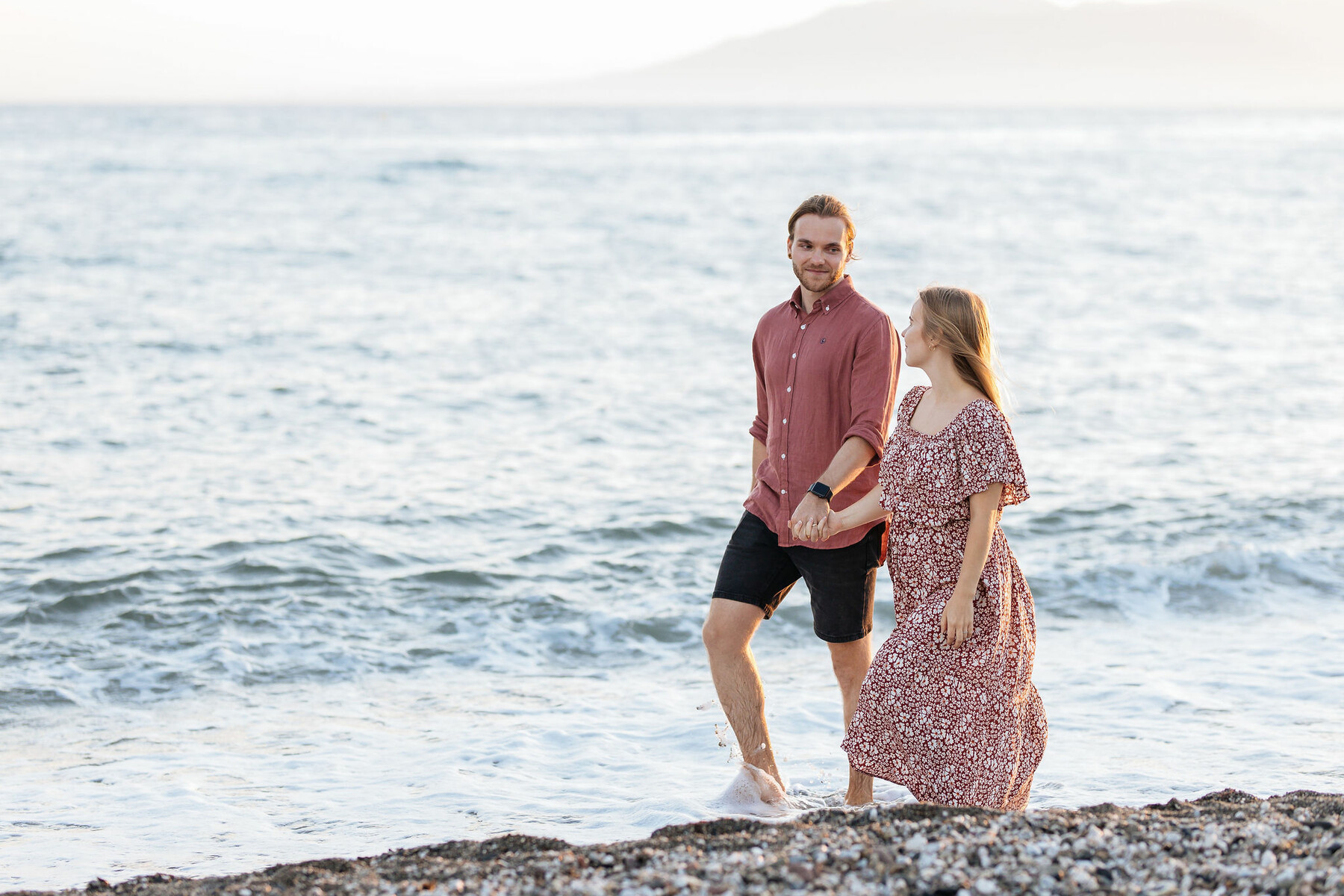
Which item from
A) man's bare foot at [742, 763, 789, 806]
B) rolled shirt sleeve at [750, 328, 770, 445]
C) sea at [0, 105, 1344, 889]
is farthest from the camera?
sea at [0, 105, 1344, 889]

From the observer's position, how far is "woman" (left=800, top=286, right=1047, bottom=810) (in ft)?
12.4

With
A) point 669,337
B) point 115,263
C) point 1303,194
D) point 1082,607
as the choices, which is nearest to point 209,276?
point 115,263

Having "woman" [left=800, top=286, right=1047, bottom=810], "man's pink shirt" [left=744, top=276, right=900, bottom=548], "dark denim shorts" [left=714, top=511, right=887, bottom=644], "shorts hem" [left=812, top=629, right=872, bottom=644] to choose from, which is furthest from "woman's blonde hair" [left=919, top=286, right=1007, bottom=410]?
"shorts hem" [left=812, top=629, right=872, bottom=644]

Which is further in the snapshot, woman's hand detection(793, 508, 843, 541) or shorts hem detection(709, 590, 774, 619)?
shorts hem detection(709, 590, 774, 619)

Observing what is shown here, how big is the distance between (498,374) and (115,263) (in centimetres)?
1225

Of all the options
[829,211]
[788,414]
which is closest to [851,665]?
[788,414]

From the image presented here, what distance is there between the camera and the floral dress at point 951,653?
380 cm

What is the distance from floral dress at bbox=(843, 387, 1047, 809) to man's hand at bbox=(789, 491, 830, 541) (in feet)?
0.68

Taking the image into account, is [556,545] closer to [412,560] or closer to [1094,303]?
[412,560]

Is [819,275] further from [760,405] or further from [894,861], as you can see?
[894,861]

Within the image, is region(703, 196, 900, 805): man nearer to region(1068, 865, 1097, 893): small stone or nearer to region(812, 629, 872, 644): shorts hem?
region(812, 629, 872, 644): shorts hem

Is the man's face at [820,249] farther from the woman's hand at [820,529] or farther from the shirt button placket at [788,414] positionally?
the woman's hand at [820,529]

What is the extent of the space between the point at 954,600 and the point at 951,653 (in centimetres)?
19

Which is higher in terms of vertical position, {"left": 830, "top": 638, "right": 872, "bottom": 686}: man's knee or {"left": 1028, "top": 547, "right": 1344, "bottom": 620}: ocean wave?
{"left": 830, "top": 638, "right": 872, "bottom": 686}: man's knee
